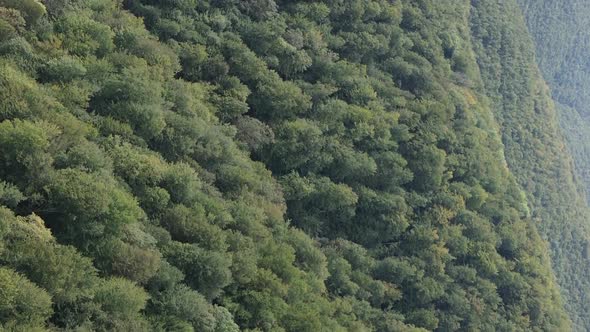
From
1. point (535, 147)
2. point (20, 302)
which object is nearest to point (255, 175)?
point (20, 302)

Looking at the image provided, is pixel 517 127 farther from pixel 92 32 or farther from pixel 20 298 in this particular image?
pixel 20 298

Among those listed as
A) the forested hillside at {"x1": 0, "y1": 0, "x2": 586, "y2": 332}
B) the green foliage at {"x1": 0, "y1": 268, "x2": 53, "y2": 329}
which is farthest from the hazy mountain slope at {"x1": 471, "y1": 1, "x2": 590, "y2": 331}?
the green foliage at {"x1": 0, "y1": 268, "x2": 53, "y2": 329}

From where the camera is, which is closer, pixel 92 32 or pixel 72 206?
pixel 72 206

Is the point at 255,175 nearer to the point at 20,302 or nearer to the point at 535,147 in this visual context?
the point at 20,302

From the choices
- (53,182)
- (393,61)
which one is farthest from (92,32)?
(393,61)

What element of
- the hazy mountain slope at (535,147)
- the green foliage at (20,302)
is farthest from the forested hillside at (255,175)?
the hazy mountain slope at (535,147)

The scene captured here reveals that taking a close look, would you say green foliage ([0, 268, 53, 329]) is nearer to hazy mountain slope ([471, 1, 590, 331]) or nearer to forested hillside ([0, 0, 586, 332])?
forested hillside ([0, 0, 586, 332])
